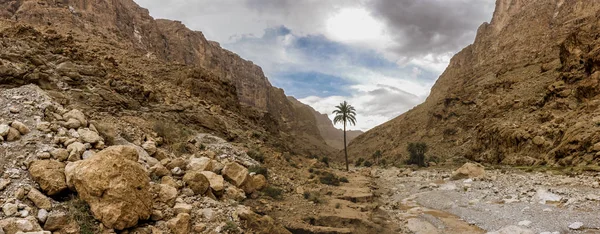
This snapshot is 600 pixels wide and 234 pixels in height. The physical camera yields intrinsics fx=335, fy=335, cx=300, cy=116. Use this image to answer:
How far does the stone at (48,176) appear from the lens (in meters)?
6.77

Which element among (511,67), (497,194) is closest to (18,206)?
(497,194)

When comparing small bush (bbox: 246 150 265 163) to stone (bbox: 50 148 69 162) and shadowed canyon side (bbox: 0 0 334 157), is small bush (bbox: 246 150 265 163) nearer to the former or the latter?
shadowed canyon side (bbox: 0 0 334 157)

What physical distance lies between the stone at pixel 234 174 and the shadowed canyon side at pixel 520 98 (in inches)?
879

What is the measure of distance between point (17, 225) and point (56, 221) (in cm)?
64

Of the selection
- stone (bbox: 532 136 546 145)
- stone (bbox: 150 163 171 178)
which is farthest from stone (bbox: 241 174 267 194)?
→ stone (bbox: 532 136 546 145)

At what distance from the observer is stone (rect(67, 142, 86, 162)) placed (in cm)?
776

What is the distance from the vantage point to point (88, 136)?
29.8ft

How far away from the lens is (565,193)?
1488cm

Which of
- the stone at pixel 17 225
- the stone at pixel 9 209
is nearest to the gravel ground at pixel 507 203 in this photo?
the stone at pixel 17 225

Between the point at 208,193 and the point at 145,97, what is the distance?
10582mm

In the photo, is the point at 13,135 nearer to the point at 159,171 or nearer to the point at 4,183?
the point at 4,183

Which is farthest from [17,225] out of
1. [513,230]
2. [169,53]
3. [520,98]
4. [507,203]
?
[169,53]

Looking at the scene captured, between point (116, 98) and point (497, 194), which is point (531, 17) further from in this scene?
point (116, 98)

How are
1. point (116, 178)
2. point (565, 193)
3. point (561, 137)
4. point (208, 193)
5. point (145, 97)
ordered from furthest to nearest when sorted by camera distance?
point (561, 137)
point (145, 97)
point (565, 193)
point (208, 193)
point (116, 178)
